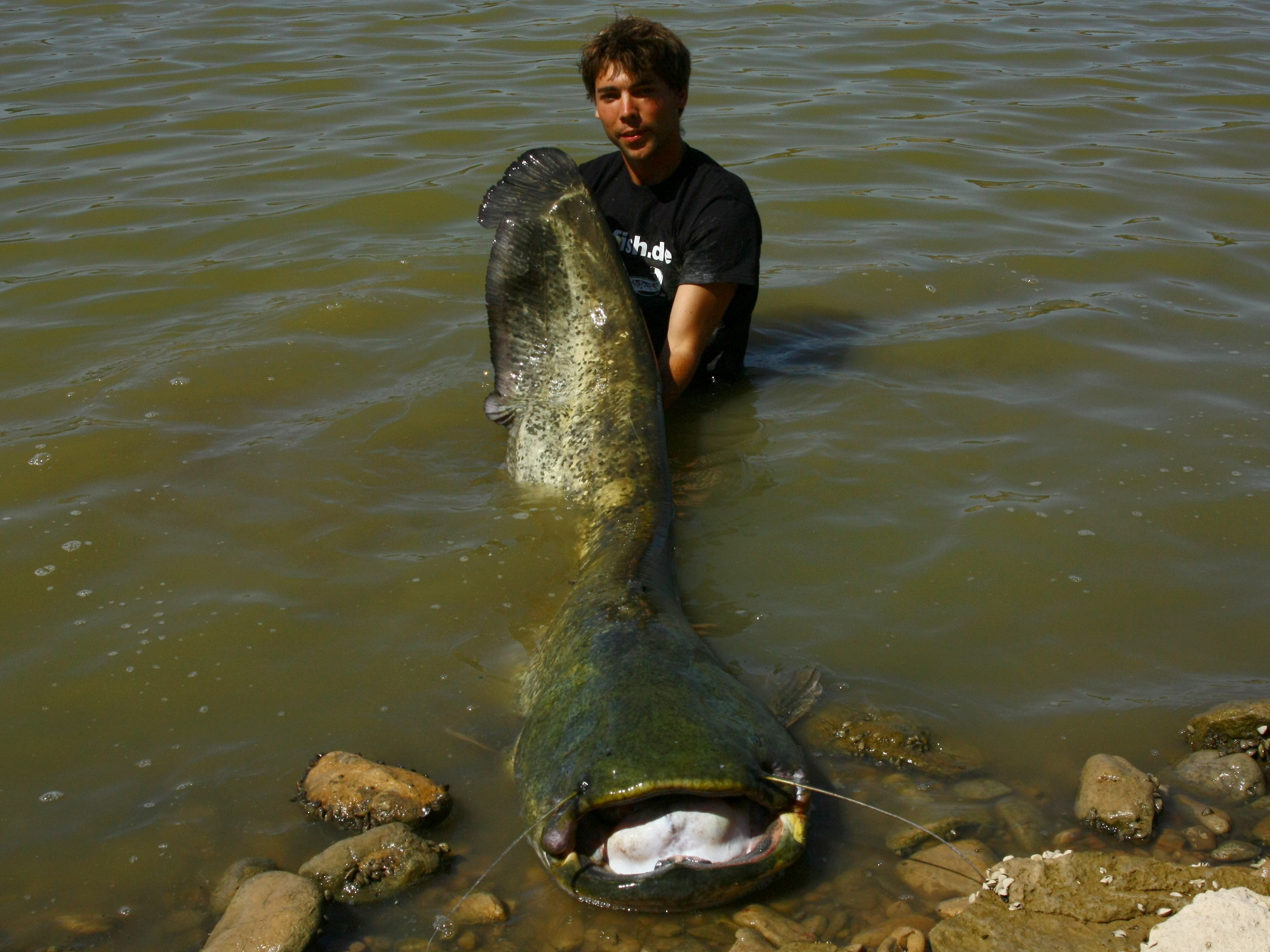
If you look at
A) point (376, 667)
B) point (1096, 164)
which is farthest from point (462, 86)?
point (376, 667)

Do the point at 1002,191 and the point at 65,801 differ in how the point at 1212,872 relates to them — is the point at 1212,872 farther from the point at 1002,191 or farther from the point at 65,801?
the point at 1002,191

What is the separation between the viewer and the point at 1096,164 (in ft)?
24.8

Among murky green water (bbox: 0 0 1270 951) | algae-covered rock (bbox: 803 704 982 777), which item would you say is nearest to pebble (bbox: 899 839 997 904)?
murky green water (bbox: 0 0 1270 951)

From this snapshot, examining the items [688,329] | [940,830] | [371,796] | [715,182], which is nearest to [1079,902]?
[940,830]

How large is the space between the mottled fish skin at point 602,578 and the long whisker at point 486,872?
0.08ft

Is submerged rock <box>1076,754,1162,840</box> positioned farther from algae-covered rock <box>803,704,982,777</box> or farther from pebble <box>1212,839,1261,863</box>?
algae-covered rock <box>803,704,982,777</box>

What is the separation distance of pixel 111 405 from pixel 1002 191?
5225 mm

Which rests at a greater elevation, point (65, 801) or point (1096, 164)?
point (1096, 164)

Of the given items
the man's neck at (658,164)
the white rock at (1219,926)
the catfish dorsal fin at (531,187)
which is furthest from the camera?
the man's neck at (658,164)

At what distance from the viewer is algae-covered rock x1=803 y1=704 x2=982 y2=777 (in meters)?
2.90

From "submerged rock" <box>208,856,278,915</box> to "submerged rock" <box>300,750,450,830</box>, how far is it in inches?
6.9

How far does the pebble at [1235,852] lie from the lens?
2596mm

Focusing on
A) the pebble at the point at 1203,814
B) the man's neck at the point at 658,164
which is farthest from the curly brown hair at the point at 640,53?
the pebble at the point at 1203,814

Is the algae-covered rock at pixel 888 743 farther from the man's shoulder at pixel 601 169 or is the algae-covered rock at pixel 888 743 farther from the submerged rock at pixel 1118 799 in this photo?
the man's shoulder at pixel 601 169
